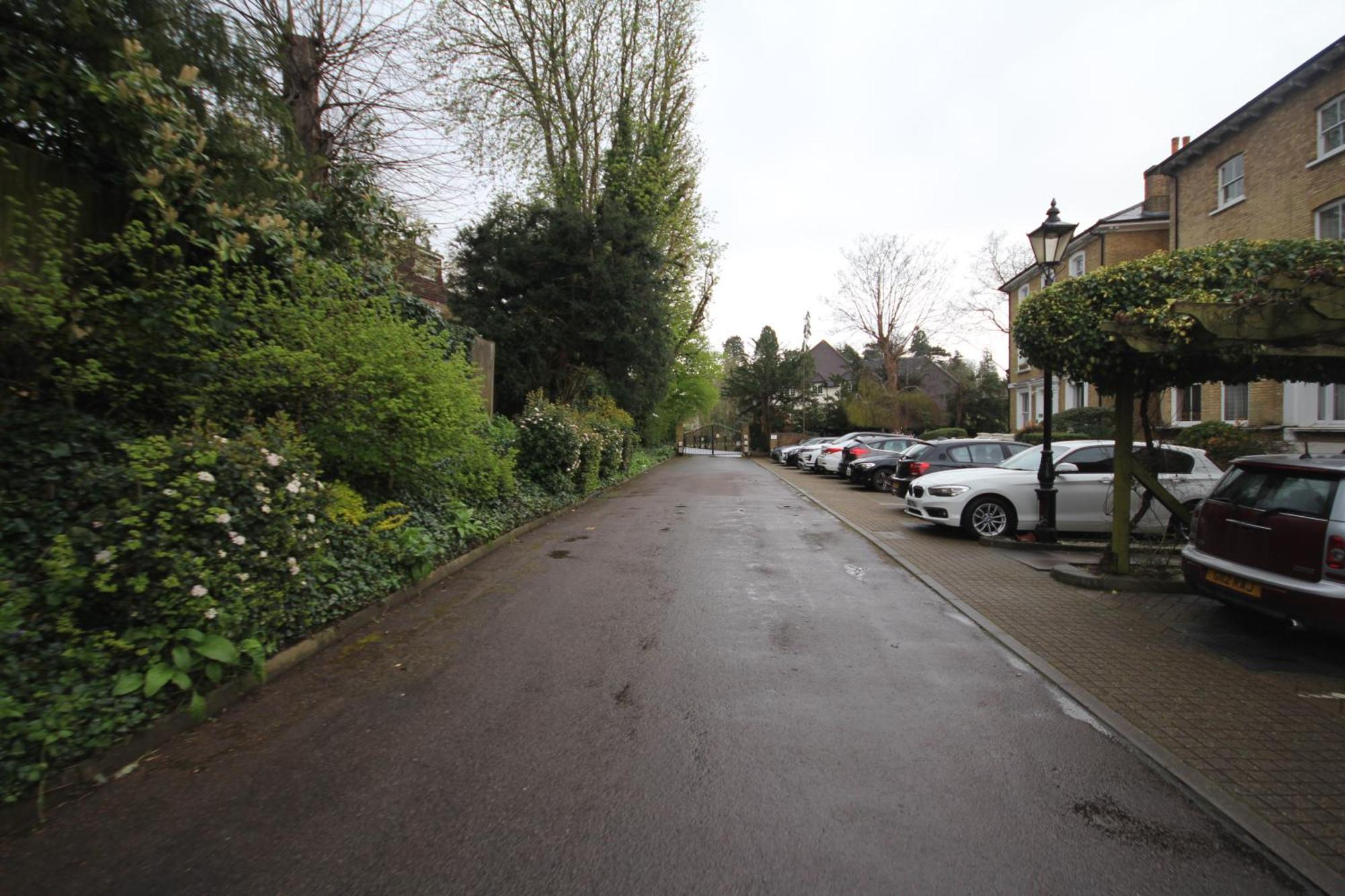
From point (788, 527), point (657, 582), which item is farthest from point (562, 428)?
point (657, 582)

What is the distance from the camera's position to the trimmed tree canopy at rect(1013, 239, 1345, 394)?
5.45m

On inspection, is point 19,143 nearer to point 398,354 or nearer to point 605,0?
point 398,354

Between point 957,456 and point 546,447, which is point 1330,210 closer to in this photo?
point 957,456

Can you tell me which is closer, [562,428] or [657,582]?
[657,582]

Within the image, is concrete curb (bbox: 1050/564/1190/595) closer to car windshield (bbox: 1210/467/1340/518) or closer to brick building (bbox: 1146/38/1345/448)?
car windshield (bbox: 1210/467/1340/518)

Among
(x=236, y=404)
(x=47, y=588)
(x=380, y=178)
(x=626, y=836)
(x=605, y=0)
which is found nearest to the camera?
(x=626, y=836)

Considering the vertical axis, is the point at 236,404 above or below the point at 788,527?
above

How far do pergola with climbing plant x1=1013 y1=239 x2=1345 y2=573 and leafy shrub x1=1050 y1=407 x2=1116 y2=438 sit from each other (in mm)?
17522

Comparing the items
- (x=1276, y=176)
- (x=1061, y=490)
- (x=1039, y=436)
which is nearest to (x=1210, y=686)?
(x=1061, y=490)

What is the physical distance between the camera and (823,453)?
26.1 m

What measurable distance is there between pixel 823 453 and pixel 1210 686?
71.1ft

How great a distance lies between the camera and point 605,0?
2150 cm

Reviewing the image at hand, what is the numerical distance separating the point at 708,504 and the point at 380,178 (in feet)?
29.6

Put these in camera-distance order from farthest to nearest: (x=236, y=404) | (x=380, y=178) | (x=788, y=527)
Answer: (x=788, y=527) → (x=380, y=178) → (x=236, y=404)
